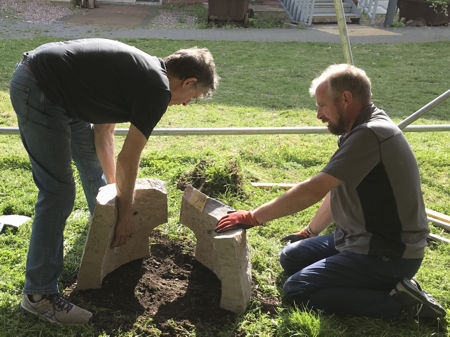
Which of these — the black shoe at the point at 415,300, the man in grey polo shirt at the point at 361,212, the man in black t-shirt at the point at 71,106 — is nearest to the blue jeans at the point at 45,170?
the man in black t-shirt at the point at 71,106

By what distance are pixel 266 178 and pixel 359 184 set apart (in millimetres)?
2218

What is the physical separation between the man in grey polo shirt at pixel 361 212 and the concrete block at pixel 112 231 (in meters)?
0.57

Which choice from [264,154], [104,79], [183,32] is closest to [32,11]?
[183,32]

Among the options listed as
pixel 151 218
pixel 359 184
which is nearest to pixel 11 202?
pixel 151 218

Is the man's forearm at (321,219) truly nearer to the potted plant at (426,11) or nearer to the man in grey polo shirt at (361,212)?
the man in grey polo shirt at (361,212)

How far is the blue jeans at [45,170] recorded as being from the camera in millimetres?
2604

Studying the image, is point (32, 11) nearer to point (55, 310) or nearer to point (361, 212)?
point (55, 310)

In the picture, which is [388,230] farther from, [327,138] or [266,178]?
[327,138]

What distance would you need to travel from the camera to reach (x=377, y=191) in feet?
9.21

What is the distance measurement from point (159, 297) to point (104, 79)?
1.45 m

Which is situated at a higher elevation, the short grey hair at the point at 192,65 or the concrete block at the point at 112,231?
the short grey hair at the point at 192,65

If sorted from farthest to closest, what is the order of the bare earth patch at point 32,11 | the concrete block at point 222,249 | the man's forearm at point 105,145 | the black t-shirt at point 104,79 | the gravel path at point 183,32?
1. the bare earth patch at point 32,11
2. the gravel path at point 183,32
3. the man's forearm at point 105,145
4. the concrete block at point 222,249
5. the black t-shirt at point 104,79

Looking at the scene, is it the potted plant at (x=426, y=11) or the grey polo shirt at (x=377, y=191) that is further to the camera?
the potted plant at (x=426, y=11)

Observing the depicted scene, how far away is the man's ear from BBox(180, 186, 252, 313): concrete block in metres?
0.84
